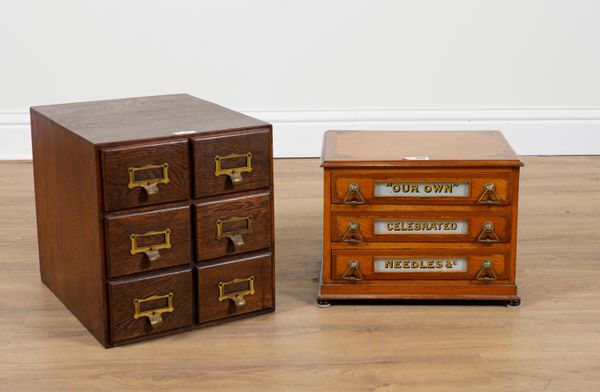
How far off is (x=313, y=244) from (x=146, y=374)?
1.14 meters

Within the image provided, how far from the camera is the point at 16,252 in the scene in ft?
11.4

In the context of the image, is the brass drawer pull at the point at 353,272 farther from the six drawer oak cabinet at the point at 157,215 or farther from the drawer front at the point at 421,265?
the six drawer oak cabinet at the point at 157,215

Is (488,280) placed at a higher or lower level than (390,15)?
lower

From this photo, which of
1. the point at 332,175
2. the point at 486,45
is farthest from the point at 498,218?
the point at 486,45

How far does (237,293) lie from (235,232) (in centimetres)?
17

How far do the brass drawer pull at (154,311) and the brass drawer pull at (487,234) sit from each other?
87cm

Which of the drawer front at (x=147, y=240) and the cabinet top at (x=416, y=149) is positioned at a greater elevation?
the cabinet top at (x=416, y=149)

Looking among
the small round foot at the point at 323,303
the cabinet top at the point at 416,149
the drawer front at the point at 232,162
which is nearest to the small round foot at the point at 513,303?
the cabinet top at the point at 416,149

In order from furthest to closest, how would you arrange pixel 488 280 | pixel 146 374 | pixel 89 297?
pixel 488 280, pixel 89 297, pixel 146 374

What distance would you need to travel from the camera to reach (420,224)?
2920 millimetres

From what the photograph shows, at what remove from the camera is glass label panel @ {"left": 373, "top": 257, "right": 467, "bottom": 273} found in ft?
9.67

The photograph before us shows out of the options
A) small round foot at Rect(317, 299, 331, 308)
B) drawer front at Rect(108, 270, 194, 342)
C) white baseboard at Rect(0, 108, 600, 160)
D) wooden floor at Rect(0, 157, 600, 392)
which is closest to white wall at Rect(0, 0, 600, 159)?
white baseboard at Rect(0, 108, 600, 160)

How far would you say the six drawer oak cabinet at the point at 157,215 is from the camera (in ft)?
8.57

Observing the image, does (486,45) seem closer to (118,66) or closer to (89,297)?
(118,66)
